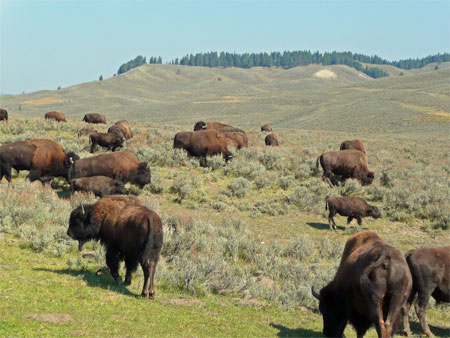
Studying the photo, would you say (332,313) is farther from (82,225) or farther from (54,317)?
(82,225)

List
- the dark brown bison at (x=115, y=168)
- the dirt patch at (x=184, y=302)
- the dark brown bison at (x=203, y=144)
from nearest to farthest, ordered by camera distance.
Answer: the dirt patch at (x=184, y=302) → the dark brown bison at (x=115, y=168) → the dark brown bison at (x=203, y=144)

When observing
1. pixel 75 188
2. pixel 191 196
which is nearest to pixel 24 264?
pixel 75 188

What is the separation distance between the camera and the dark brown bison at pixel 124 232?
7109mm

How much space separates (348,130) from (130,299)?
208 ft

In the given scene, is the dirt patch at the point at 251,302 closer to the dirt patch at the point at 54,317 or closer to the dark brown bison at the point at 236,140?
the dirt patch at the point at 54,317

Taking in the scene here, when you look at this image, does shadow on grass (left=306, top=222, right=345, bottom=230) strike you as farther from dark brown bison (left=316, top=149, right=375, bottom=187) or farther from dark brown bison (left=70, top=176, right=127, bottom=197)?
dark brown bison (left=70, top=176, right=127, bottom=197)

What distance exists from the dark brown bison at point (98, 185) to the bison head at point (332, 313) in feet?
30.4

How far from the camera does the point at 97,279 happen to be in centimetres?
782

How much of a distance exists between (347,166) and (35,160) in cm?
1311

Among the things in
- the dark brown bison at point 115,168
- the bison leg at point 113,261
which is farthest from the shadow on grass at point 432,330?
Answer: the dark brown bison at point 115,168

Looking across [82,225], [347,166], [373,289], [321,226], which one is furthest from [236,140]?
[373,289]

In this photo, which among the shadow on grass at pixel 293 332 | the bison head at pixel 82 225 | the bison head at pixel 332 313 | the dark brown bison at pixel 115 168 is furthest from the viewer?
the dark brown bison at pixel 115 168

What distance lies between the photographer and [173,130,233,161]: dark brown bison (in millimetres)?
20984

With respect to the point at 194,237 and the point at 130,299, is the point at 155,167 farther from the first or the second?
the point at 130,299
